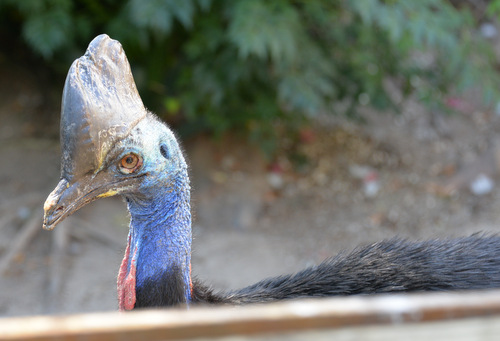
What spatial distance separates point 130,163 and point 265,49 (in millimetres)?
1961

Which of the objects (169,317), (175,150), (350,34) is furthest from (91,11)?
(169,317)

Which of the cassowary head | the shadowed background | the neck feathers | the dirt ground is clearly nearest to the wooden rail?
the cassowary head

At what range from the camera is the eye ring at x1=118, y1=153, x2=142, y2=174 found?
1797 millimetres

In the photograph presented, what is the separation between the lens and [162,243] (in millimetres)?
1873

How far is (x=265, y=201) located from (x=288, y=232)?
316mm

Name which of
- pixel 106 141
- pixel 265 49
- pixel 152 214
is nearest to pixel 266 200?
pixel 265 49

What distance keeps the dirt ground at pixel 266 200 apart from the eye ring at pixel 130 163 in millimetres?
1994

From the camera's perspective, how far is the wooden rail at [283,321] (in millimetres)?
673

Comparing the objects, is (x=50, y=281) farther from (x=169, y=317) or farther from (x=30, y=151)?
(x=169, y=317)

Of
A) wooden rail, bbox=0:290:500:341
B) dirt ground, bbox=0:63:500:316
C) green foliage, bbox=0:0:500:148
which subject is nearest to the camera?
wooden rail, bbox=0:290:500:341

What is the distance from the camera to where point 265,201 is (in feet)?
14.6

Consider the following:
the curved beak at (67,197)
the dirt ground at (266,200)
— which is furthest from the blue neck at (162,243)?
the dirt ground at (266,200)

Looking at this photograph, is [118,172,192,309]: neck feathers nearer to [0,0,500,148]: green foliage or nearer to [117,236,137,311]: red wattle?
[117,236,137,311]: red wattle

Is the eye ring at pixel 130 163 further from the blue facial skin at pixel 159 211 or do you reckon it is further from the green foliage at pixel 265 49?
the green foliage at pixel 265 49
